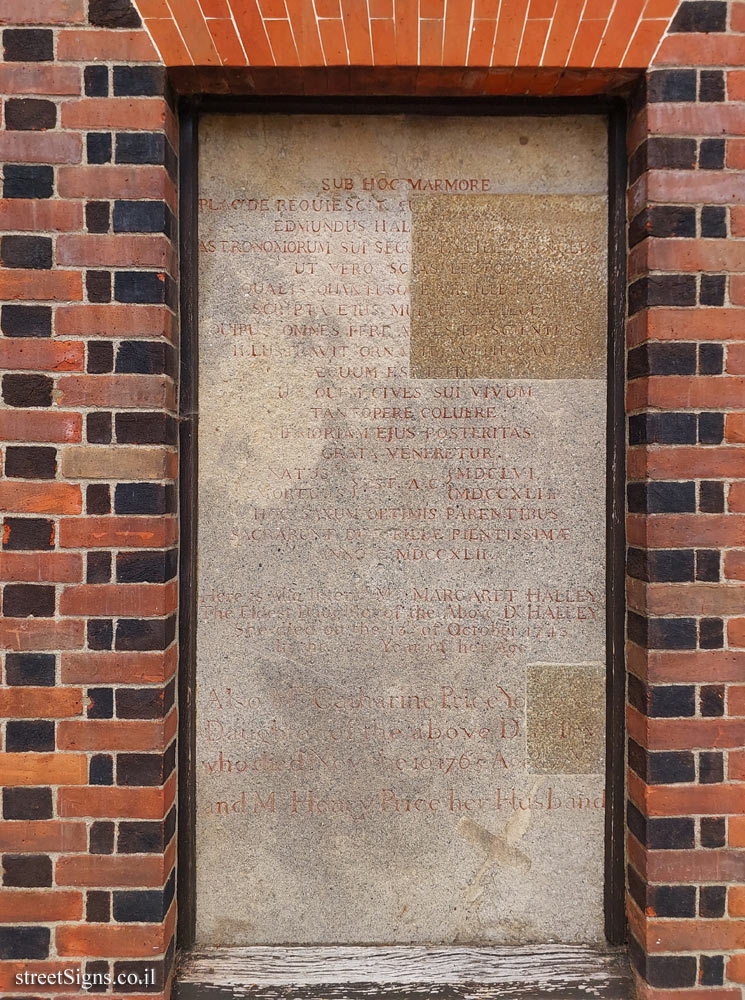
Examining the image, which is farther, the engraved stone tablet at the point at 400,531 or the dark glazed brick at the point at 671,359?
the engraved stone tablet at the point at 400,531

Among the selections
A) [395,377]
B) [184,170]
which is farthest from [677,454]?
[184,170]

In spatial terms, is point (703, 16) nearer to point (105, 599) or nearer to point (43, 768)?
point (105, 599)

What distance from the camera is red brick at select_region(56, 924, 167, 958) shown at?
6.57 ft

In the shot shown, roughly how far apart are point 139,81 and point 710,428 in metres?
1.99

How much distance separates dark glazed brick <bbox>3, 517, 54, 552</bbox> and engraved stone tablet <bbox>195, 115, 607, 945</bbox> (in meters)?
0.47

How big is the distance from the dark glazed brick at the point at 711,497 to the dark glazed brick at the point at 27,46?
91.2 inches

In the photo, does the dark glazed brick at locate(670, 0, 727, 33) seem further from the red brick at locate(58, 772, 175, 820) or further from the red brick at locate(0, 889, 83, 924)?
the red brick at locate(0, 889, 83, 924)

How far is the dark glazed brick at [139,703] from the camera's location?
2.02 meters

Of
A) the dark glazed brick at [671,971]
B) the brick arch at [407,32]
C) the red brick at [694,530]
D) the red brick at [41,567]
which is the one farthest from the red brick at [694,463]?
the red brick at [41,567]

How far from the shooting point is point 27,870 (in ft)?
6.59

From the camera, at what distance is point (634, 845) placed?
2119 mm

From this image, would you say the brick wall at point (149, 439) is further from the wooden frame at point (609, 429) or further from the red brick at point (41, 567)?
the wooden frame at point (609, 429)

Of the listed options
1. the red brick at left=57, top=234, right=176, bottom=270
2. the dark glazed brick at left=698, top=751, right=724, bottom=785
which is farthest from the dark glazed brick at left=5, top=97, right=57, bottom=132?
the dark glazed brick at left=698, top=751, right=724, bottom=785

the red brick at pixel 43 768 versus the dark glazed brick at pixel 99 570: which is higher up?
the dark glazed brick at pixel 99 570
